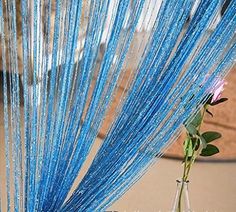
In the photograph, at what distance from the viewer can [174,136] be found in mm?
509

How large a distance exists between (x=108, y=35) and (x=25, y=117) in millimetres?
112

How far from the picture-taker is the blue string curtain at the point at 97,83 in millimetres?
441

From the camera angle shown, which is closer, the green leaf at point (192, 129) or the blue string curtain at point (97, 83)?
the blue string curtain at point (97, 83)

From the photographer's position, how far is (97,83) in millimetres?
468

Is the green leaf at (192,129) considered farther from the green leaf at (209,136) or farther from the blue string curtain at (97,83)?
the blue string curtain at (97,83)

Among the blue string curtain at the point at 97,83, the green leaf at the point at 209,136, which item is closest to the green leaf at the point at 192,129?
the green leaf at the point at 209,136

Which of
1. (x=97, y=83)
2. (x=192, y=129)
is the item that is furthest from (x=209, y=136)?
(x=97, y=83)

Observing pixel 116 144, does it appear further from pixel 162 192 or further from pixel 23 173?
pixel 162 192

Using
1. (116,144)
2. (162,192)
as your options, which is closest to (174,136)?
(116,144)

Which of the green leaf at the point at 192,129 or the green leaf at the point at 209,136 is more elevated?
the green leaf at the point at 209,136

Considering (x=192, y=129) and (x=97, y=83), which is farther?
(x=192, y=129)

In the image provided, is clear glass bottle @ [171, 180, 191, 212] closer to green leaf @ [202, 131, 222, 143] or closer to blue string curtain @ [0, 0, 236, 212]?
green leaf @ [202, 131, 222, 143]

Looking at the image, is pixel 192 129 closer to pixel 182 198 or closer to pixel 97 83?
pixel 182 198

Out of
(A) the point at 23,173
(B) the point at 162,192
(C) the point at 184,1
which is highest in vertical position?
(B) the point at 162,192
